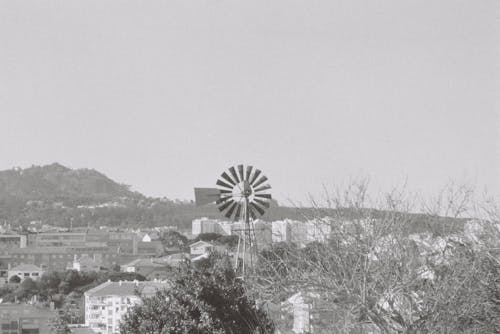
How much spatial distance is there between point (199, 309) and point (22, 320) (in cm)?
4105

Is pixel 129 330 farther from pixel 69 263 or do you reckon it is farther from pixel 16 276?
pixel 69 263

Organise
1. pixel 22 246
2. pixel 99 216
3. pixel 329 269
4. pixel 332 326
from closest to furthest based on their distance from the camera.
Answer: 1. pixel 332 326
2. pixel 329 269
3. pixel 22 246
4. pixel 99 216

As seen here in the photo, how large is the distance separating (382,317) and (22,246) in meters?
113

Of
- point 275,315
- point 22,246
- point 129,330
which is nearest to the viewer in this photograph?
point 129,330

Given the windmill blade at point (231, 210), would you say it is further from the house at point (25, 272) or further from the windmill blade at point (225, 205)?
the house at point (25, 272)

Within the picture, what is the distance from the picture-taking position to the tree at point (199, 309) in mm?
15820

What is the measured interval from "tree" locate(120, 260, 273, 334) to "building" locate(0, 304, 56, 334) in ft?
127

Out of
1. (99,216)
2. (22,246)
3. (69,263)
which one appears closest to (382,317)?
(69,263)

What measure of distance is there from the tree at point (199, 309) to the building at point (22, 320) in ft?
127

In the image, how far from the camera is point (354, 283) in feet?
40.7

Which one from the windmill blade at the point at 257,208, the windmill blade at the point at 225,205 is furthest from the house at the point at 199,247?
the windmill blade at the point at 225,205

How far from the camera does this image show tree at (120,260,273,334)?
51.9ft

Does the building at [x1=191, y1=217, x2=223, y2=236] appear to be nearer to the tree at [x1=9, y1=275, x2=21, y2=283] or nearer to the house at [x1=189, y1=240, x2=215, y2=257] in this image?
the house at [x1=189, y1=240, x2=215, y2=257]

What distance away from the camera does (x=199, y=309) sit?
1606 cm
